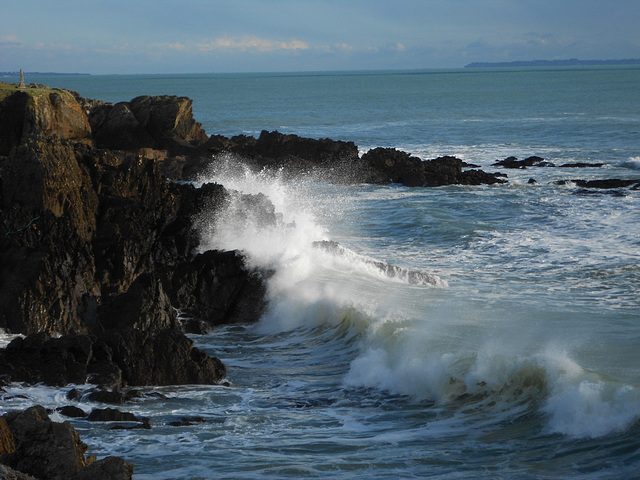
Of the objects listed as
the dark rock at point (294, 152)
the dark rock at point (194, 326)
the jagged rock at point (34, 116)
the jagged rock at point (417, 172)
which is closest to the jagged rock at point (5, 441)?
the dark rock at point (194, 326)

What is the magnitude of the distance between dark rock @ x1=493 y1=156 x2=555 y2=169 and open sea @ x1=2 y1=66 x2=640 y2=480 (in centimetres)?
1063

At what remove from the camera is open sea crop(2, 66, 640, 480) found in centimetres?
825

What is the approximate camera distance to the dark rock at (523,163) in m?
37.6

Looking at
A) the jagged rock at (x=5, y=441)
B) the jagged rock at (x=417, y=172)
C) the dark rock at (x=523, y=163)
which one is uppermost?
the dark rock at (x=523, y=163)

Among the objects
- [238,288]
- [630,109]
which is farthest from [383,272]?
[630,109]

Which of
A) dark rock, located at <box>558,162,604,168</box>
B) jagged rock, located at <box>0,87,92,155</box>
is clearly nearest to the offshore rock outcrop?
dark rock, located at <box>558,162,604,168</box>

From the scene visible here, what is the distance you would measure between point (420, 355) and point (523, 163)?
92.4 feet

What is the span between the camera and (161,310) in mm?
12945

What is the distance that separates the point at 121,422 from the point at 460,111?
77204mm

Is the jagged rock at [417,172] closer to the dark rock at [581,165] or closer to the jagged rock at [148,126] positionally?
the dark rock at [581,165]

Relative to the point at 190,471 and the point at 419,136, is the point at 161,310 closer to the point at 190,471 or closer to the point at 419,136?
the point at 190,471

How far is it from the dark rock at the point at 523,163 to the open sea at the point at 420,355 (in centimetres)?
1063

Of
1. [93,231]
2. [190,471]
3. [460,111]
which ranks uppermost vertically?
[460,111]

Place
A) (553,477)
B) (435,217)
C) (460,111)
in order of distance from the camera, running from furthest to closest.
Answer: (460,111) → (435,217) → (553,477)
